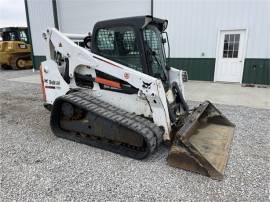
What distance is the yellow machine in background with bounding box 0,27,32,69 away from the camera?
544 inches

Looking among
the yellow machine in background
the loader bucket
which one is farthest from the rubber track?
the yellow machine in background

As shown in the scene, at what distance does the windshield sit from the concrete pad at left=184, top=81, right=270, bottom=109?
122 inches

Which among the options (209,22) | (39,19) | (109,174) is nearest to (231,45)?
(209,22)

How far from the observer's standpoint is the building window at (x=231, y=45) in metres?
8.29

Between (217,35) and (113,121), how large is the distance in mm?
7004

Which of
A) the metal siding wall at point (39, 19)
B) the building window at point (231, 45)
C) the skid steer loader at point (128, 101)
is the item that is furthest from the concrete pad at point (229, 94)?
the metal siding wall at point (39, 19)

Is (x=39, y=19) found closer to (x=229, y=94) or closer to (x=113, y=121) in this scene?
(x=229, y=94)

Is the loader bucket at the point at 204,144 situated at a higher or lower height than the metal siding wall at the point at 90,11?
lower

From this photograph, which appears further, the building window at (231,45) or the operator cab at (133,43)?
the building window at (231,45)

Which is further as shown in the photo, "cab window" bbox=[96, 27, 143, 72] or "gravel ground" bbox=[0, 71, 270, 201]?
"cab window" bbox=[96, 27, 143, 72]

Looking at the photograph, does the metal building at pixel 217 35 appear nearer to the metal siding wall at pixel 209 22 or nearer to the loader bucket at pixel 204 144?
the metal siding wall at pixel 209 22

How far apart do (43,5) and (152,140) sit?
12649 mm

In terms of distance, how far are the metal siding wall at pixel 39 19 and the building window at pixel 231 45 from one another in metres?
9.43

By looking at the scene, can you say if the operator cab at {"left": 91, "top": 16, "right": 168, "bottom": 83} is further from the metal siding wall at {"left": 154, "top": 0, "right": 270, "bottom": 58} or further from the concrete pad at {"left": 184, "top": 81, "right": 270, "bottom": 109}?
the metal siding wall at {"left": 154, "top": 0, "right": 270, "bottom": 58}
